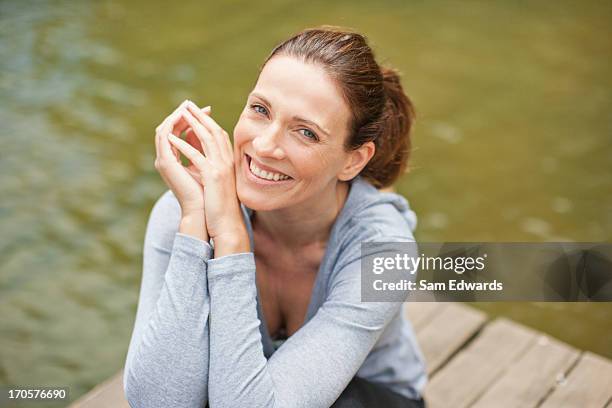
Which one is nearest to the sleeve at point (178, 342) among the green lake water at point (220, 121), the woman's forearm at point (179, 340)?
the woman's forearm at point (179, 340)

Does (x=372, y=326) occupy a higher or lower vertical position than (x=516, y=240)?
higher

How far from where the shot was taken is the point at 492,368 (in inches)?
109

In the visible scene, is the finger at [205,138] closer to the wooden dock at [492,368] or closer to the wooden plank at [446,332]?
the wooden dock at [492,368]

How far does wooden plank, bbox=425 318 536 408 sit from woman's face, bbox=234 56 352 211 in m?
1.12

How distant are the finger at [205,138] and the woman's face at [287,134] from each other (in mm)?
62

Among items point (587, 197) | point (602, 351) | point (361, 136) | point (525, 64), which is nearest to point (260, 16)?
point (525, 64)

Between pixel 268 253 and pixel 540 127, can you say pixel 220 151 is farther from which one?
pixel 540 127

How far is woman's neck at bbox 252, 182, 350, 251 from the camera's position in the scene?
2.13 meters

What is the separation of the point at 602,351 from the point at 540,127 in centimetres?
204

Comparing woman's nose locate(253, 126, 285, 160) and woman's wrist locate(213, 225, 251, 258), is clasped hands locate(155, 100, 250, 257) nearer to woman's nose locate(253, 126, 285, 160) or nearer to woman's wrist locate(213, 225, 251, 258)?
woman's wrist locate(213, 225, 251, 258)

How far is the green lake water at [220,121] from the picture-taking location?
3.58 m

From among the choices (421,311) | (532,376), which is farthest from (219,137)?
(532,376)

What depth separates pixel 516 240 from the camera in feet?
13.5

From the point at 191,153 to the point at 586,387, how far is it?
1.75 metres
